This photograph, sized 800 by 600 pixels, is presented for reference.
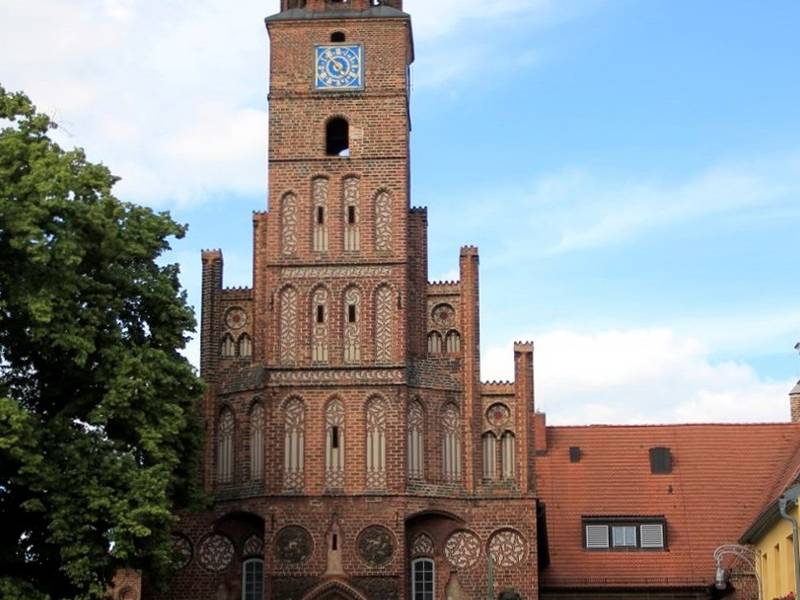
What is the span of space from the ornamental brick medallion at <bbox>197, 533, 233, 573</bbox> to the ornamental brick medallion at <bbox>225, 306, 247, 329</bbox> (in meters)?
5.51

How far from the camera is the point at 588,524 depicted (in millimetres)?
46500

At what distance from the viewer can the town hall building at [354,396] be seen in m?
40.6

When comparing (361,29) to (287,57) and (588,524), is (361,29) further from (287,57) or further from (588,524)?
(588,524)

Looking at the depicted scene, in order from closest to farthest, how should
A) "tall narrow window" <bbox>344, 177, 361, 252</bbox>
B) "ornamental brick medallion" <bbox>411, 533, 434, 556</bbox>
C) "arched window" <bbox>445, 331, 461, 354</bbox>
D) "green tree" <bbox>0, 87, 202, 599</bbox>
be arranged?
"green tree" <bbox>0, 87, 202, 599</bbox> → "ornamental brick medallion" <bbox>411, 533, 434, 556</bbox> → "arched window" <bbox>445, 331, 461, 354</bbox> → "tall narrow window" <bbox>344, 177, 361, 252</bbox>

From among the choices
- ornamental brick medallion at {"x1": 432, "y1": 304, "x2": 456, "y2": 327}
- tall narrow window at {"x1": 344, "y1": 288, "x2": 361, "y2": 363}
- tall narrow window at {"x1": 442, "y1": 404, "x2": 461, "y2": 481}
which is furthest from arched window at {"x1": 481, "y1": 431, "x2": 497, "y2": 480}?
tall narrow window at {"x1": 344, "y1": 288, "x2": 361, "y2": 363}

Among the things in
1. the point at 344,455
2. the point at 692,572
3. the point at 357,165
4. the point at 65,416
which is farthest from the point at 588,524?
the point at 65,416

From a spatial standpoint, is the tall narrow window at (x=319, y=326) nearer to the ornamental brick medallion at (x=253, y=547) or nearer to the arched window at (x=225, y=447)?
the arched window at (x=225, y=447)

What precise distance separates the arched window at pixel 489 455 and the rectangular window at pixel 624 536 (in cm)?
649

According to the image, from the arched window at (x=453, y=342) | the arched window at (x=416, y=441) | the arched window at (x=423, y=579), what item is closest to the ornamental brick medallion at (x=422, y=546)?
the arched window at (x=423, y=579)

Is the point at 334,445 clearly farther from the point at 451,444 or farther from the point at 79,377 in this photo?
the point at 79,377

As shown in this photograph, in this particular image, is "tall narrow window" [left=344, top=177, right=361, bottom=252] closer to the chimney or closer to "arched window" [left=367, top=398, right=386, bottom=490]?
"arched window" [left=367, top=398, right=386, bottom=490]

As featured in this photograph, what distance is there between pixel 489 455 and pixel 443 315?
3904mm

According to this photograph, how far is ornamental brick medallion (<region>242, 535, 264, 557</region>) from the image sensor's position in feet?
135

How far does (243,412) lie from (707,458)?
49.3 feet
